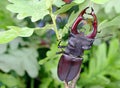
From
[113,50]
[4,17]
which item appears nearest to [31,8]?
[4,17]

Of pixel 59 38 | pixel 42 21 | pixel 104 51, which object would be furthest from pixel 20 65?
pixel 59 38

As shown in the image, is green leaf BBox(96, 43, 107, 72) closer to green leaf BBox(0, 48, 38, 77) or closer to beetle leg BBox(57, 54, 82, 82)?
green leaf BBox(0, 48, 38, 77)

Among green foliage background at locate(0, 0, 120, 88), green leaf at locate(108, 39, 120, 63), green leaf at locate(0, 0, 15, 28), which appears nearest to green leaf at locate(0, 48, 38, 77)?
green foliage background at locate(0, 0, 120, 88)

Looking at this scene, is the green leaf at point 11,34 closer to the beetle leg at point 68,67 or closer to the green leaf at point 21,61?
the beetle leg at point 68,67

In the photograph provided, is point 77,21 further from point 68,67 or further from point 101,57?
point 101,57

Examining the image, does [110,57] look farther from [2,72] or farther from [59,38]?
[59,38]
